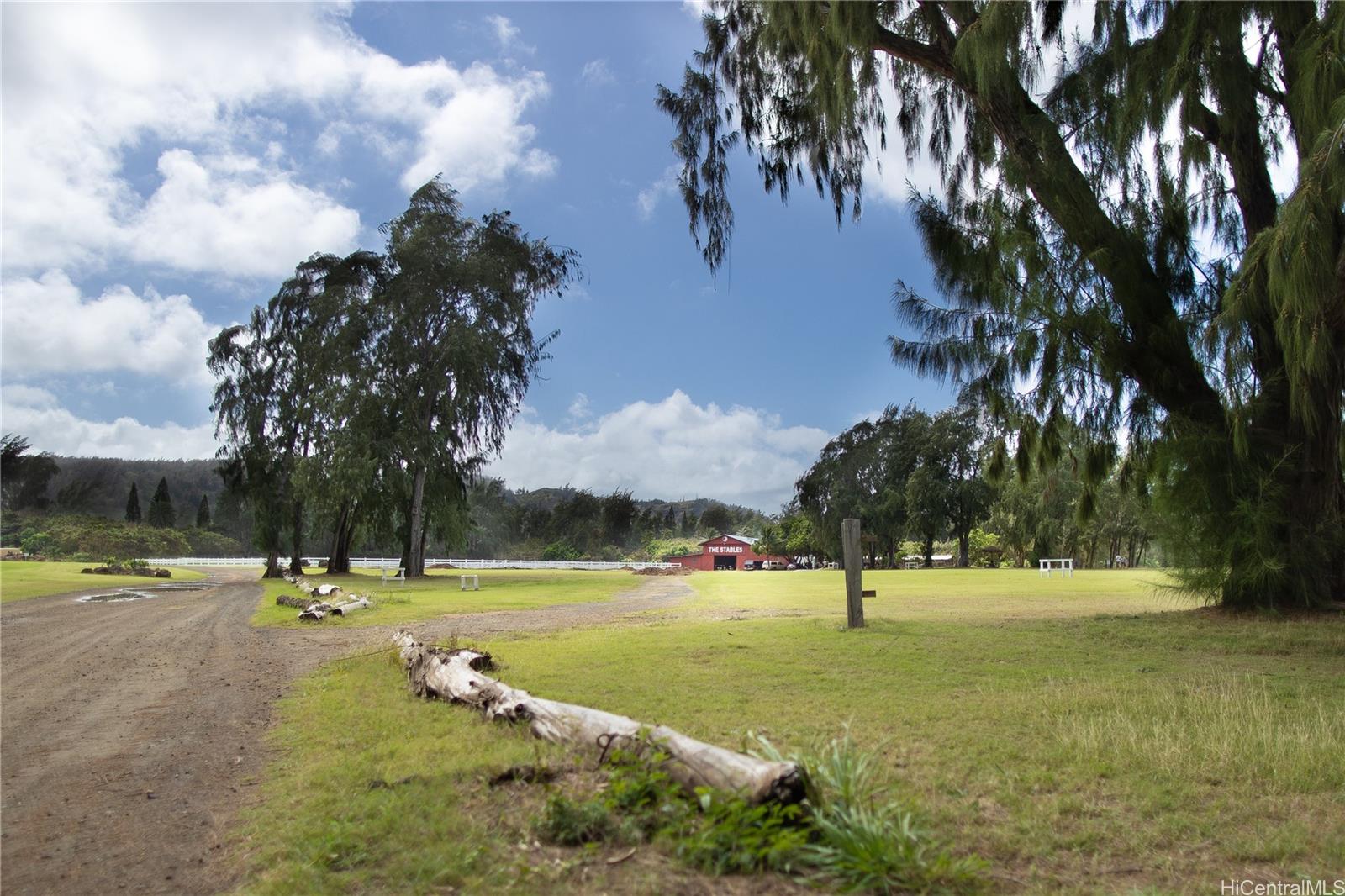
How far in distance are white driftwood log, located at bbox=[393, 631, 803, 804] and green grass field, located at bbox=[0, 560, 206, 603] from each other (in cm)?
1913

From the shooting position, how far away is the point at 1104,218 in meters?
12.5

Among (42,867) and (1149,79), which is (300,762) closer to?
(42,867)

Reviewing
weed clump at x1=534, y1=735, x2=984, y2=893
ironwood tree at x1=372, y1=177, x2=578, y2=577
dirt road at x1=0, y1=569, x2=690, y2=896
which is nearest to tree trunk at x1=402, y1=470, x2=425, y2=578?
ironwood tree at x1=372, y1=177, x2=578, y2=577

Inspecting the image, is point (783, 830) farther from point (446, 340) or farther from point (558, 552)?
point (558, 552)

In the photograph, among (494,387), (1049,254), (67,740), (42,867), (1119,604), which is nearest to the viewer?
(42,867)

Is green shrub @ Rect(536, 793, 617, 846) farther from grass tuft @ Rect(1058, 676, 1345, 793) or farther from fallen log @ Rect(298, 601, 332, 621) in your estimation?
fallen log @ Rect(298, 601, 332, 621)

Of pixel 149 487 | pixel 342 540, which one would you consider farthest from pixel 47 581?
pixel 149 487

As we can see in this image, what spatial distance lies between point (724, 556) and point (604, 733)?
8145 cm

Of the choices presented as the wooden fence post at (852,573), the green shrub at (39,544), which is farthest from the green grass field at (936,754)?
the green shrub at (39,544)

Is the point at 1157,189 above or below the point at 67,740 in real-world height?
above

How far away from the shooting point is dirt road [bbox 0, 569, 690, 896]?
3.63 m

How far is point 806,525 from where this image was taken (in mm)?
76750

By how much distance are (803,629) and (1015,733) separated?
22.4ft

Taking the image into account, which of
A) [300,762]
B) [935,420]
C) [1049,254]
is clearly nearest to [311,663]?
[300,762]
